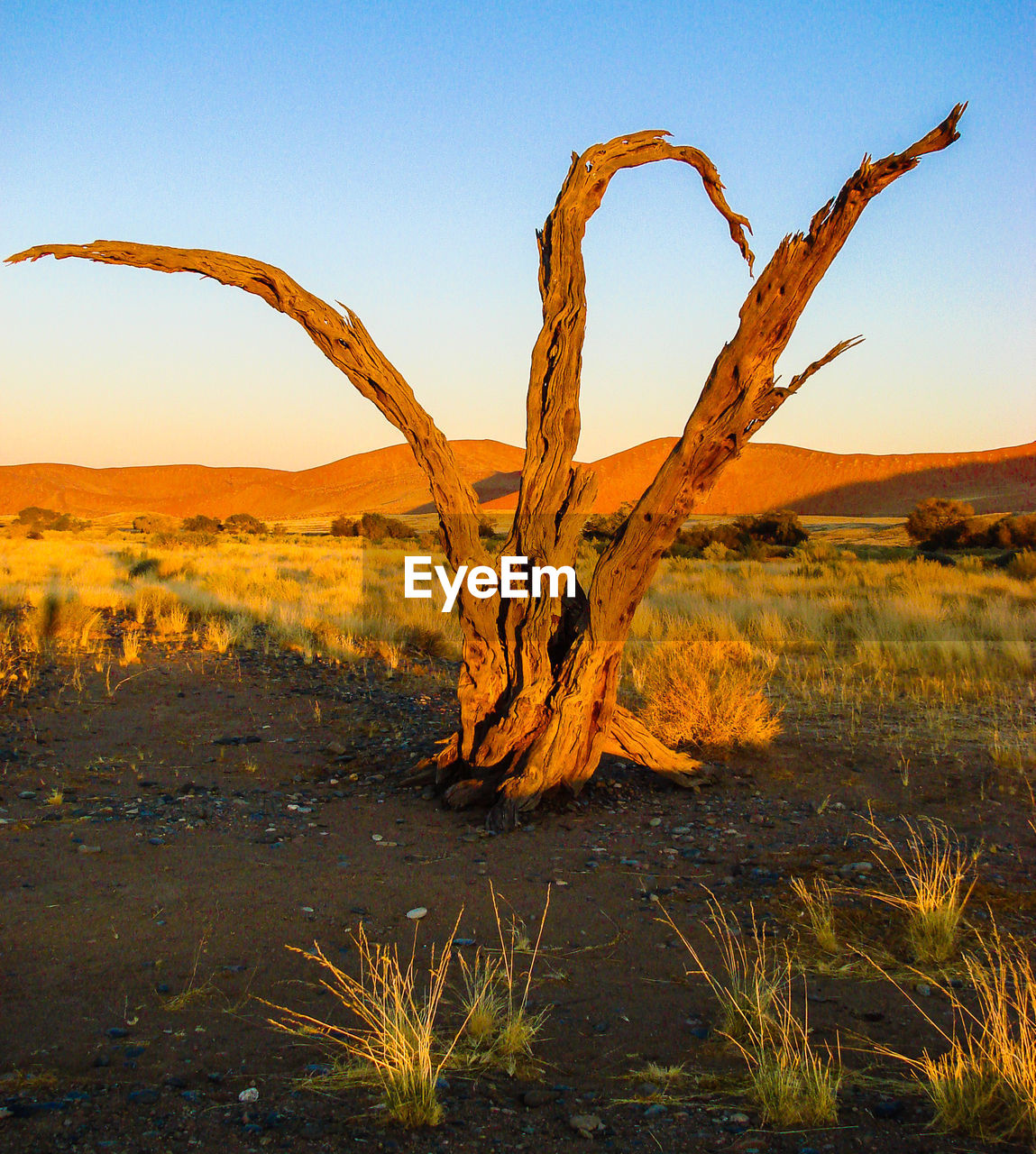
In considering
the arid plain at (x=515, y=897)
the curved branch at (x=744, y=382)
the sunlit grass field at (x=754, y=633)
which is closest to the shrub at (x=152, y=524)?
the sunlit grass field at (x=754, y=633)

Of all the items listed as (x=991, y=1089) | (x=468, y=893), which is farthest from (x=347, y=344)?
(x=991, y=1089)

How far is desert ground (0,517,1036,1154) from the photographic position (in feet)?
9.21

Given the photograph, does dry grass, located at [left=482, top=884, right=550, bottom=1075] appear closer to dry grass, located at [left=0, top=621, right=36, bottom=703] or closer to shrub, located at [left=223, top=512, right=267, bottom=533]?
dry grass, located at [left=0, top=621, right=36, bottom=703]

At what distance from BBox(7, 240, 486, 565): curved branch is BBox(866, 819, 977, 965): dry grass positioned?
11.0 ft

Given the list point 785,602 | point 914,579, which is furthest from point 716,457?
point 914,579

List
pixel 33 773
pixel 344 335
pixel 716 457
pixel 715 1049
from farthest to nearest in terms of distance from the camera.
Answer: pixel 33 773
pixel 344 335
pixel 716 457
pixel 715 1049

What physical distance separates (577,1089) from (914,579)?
60.3 feet

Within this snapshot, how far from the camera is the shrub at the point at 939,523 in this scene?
32625 millimetres

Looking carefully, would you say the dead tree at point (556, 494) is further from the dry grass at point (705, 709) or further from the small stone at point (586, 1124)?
the small stone at point (586, 1124)

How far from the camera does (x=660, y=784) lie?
278 inches

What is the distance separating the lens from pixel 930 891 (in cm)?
431

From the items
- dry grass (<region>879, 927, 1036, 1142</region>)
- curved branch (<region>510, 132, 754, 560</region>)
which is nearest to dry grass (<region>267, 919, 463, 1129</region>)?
dry grass (<region>879, 927, 1036, 1142</region>)

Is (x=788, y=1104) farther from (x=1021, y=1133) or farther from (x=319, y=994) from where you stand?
(x=319, y=994)

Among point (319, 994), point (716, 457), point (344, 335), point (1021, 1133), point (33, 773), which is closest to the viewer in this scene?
point (1021, 1133)
